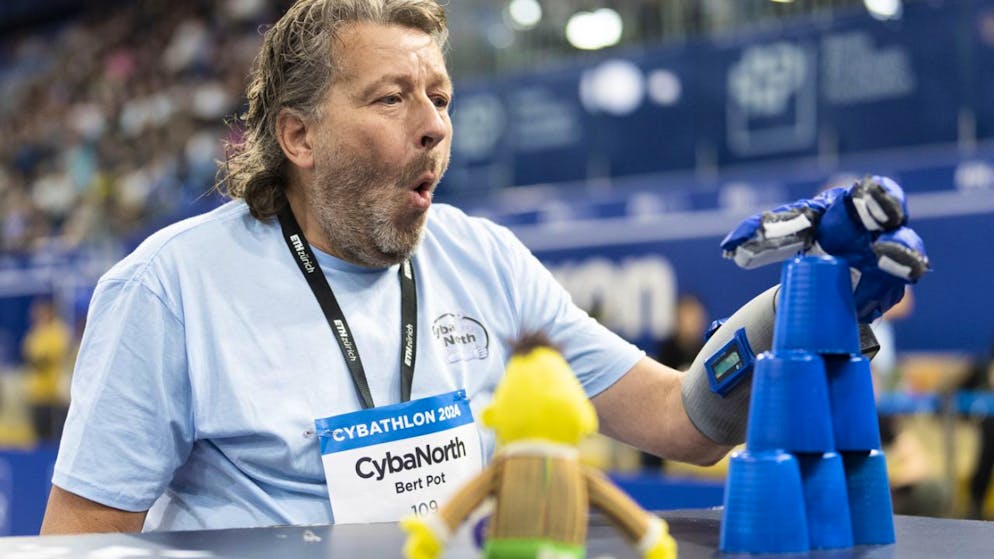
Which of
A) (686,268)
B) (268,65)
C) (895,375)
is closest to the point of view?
(268,65)

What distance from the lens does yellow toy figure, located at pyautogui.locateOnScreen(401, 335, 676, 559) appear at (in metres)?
0.91

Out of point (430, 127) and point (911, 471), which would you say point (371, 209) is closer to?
Answer: point (430, 127)

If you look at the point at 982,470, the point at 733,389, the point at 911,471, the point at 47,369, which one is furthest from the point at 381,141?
the point at 47,369

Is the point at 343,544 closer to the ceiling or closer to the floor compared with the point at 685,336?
closer to the ceiling

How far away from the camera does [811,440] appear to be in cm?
127

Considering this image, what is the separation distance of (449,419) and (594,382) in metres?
0.30

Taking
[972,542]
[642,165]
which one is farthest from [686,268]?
[972,542]

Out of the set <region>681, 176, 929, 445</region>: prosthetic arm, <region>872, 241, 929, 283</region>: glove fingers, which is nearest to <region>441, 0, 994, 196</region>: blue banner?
<region>681, 176, 929, 445</region>: prosthetic arm

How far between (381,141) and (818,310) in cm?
86

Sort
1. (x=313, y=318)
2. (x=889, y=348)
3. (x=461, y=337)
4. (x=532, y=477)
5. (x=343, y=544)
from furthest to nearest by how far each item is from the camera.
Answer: (x=889, y=348) → (x=461, y=337) → (x=313, y=318) → (x=343, y=544) → (x=532, y=477)

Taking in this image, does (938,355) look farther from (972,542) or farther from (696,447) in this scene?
(972,542)

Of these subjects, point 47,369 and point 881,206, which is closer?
point 881,206

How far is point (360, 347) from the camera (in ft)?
6.19

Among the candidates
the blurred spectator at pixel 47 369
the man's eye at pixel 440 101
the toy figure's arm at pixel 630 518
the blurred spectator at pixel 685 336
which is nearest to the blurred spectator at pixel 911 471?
the blurred spectator at pixel 685 336
